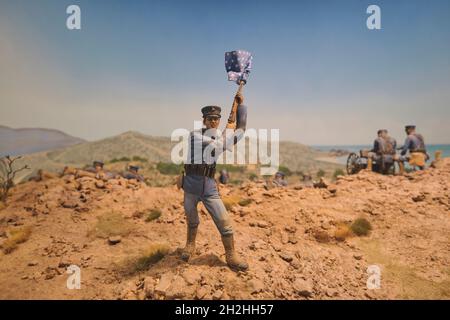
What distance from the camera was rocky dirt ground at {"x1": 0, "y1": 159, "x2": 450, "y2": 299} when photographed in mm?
3814

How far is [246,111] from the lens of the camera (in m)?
3.63

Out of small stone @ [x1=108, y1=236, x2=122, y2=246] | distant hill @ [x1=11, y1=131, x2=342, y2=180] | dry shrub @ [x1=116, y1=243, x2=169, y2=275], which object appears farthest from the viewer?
distant hill @ [x1=11, y1=131, x2=342, y2=180]

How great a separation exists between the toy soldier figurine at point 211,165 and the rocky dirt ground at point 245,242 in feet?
2.28

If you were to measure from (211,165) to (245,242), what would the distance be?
7.52ft

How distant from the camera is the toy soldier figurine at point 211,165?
11.9ft

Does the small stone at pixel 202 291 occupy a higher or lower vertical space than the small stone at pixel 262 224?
lower

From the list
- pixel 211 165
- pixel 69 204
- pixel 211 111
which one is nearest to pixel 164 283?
pixel 211 165

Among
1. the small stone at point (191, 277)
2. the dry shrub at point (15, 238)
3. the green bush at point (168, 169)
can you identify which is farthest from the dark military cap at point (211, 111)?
the green bush at point (168, 169)

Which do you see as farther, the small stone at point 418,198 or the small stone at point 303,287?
the small stone at point 418,198

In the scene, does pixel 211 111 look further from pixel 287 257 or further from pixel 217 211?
pixel 287 257

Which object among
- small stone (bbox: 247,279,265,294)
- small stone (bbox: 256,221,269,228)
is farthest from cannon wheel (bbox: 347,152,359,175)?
small stone (bbox: 247,279,265,294)

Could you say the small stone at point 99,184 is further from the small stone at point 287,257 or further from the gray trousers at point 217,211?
the small stone at point 287,257

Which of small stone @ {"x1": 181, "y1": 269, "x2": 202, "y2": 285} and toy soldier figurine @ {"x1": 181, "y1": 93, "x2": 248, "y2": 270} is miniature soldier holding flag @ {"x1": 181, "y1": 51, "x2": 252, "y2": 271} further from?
small stone @ {"x1": 181, "y1": 269, "x2": 202, "y2": 285}

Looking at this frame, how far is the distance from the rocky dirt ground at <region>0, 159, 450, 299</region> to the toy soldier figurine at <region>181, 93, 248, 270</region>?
694 mm
